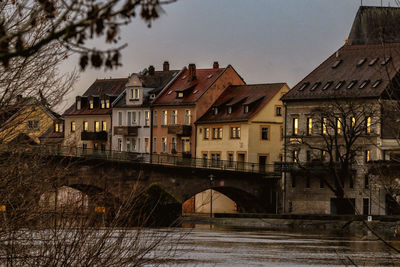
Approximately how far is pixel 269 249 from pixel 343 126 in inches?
1036

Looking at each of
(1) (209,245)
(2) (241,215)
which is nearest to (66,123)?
(2) (241,215)

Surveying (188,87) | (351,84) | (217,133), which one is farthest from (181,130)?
(351,84)

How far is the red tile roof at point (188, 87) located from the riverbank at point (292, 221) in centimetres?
2366

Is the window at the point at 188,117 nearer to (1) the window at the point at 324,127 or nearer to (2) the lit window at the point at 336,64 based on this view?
(1) the window at the point at 324,127

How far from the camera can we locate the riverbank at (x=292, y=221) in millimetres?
65812

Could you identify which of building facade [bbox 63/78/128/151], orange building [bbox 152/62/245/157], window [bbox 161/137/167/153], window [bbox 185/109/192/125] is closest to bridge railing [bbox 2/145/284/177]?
orange building [bbox 152/62/245/157]

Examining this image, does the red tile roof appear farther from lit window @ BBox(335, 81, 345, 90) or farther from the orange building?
lit window @ BBox(335, 81, 345, 90)

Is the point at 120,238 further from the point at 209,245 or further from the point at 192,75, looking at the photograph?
the point at 192,75

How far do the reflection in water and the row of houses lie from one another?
790 centimetres

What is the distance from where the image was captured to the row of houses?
7700 centimetres

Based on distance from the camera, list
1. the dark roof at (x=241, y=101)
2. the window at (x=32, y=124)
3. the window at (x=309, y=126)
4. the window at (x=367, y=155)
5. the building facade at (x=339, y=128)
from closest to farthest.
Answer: the window at (x=32, y=124) < the building facade at (x=339, y=128) < the window at (x=367, y=155) < the window at (x=309, y=126) < the dark roof at (x=241, y=101)

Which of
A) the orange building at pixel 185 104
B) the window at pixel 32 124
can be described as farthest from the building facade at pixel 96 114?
the window at pixel 32 124

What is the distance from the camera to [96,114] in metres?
110

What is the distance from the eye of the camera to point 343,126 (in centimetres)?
7331
